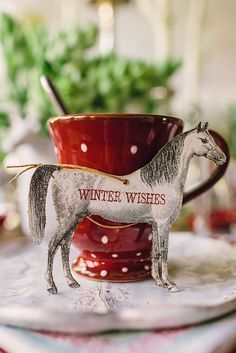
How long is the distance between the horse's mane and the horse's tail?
0.22ft

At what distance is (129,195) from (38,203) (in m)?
0.06

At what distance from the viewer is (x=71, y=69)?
2.15ft

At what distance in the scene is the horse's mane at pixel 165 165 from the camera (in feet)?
1.06

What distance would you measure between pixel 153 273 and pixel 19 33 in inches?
18.0

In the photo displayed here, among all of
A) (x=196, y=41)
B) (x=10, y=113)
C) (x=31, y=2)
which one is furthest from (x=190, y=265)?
(x=31, y=2)

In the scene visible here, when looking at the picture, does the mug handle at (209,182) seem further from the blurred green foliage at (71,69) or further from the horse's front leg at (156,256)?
the blurred green foliage at (71,69)

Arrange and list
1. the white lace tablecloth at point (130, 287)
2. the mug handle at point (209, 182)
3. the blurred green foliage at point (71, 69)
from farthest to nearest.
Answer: the blurred green foliage at point (71, 69) < the mug handle at point (209, 182) < the white lace tablecloth at point (130, 287)

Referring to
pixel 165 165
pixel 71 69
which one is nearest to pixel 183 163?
pixel 165 165

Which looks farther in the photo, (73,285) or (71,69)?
(71,69)

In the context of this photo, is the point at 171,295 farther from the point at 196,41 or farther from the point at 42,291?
the point at 196,41

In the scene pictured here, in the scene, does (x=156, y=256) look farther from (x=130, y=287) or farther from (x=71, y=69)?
(x=71, y=69)

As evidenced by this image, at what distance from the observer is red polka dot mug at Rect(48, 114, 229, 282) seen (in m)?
0.34

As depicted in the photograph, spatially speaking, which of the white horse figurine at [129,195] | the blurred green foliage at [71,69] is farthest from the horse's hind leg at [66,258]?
the blurred green foliage at [71,69]

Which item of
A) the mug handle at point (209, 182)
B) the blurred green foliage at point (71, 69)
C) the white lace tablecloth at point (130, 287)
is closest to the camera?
the white lace tablecloth at point (130, 287)
